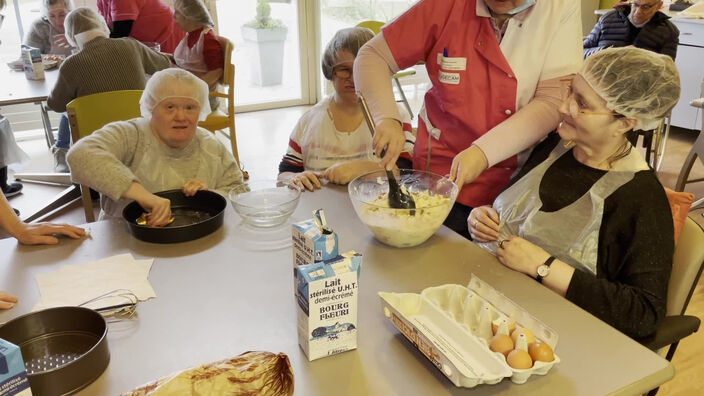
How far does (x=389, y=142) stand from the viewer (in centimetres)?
148

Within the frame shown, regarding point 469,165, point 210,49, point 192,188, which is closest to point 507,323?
point 469,165

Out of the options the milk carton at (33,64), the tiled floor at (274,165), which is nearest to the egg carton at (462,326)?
the tiled floor at (274,165)

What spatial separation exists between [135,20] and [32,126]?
1.71m

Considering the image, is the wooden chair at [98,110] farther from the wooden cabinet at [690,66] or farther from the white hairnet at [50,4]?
the wooden cabinet at [690,66]

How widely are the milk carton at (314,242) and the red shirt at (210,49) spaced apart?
2973 mm

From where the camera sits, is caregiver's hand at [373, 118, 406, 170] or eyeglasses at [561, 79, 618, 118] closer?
eyeglasses at [561, 79, 618, 118]

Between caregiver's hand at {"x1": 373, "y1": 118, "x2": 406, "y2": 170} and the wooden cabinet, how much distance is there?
4.44m

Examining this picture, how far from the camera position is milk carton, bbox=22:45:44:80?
331cm

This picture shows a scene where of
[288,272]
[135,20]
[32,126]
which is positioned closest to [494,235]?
[288,272]

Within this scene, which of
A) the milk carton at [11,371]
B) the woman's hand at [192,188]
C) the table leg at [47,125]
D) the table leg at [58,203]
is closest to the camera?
the milk carton at [11,371]

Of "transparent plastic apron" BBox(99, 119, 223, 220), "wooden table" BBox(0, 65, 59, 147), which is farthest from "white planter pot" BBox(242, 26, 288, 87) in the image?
"transparent plastic apron" BBox(99, 119, 223, 220)

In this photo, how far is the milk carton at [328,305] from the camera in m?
0.89

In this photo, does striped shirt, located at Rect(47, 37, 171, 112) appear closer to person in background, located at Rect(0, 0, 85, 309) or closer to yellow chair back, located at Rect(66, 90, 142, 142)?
yellow chair back, located at Rect(66, 90, 142, 142)

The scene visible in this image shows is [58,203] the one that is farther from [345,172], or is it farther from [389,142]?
[389,142]
